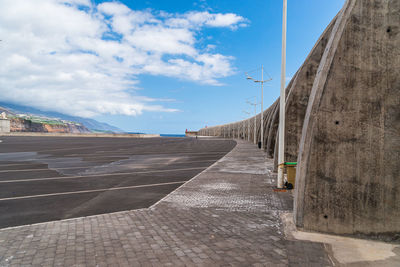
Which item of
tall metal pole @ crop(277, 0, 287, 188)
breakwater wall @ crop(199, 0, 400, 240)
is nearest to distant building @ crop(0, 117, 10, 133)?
tall metal pole @ crop(277, 0, 287, 188)

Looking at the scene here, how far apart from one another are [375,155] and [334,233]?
1.73 meters

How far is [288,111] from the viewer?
41.6ft

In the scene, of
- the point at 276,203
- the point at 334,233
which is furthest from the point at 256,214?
the point at 334,233

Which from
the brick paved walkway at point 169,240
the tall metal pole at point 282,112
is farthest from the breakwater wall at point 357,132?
the tall metal pole at point 282,112

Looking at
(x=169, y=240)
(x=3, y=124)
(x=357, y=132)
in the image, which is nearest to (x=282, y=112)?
(x=357, y=132)

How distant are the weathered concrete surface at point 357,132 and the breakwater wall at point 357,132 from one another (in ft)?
0.05

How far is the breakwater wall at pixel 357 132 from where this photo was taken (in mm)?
4902

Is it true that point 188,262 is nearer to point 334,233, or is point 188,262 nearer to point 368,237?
point 334,233

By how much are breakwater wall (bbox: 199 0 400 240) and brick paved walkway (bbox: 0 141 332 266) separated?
1.00m

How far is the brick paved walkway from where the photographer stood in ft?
13.3

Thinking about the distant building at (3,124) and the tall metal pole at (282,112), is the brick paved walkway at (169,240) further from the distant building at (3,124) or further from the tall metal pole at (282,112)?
the distant building at (3,124)

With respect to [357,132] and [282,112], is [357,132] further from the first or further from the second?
[282,112]

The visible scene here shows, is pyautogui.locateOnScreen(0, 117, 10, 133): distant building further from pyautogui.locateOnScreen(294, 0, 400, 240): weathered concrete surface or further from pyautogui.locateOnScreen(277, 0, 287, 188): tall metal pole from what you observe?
pyautogui.locateOnScreen(294, 0, 400, 240): weathered concrete surface

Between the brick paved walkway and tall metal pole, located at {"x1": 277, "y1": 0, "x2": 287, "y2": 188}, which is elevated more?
tall metal pole, located at {"x1": 277, "y1": 0, "x2": 287, "y2": 188}
